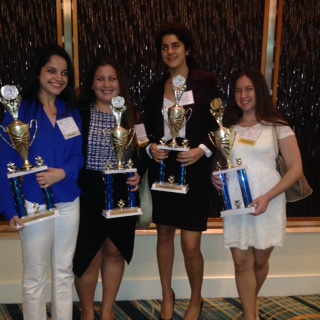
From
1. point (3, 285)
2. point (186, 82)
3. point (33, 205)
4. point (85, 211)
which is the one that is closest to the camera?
point (33, 205)

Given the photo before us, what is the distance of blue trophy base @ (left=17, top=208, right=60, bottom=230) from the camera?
1.69 metres

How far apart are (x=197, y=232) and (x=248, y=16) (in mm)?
1523

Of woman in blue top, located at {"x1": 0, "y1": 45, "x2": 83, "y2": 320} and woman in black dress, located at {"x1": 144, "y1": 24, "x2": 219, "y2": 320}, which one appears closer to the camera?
woman in blue top, located at {"x1": 0, "y1": 45, "x2": 83, "y2": 320}

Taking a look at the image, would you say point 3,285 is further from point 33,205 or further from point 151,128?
point 151,128

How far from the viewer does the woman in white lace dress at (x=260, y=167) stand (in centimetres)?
195

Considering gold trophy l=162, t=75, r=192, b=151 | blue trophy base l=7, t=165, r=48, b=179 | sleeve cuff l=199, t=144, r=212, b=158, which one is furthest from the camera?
sleeve cuff l=199, t=144, r=212, b=158

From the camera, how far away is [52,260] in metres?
1.89

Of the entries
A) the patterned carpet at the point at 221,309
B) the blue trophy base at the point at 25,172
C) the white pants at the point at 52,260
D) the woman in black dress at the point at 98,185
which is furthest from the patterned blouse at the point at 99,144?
the patterned carpet at the point at 221,309

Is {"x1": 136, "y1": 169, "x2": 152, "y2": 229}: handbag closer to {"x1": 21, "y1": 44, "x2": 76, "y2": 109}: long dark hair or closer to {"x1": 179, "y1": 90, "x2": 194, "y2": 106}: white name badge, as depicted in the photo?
{"x1": 179, "y1": 90, "x2": 194, "y2": 106}: white name badge

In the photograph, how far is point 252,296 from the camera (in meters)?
2.11

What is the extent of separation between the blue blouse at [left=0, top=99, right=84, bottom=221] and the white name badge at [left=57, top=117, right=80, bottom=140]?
0.02 meters

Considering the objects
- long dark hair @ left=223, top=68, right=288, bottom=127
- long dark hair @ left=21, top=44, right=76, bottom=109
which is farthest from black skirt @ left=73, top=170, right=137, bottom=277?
long dark hair @ left=223, top=68, right=288, bottom=127

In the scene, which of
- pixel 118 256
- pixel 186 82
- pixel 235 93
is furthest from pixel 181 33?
pixel 118 256

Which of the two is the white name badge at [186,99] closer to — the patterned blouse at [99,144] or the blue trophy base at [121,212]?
the patterned blouse at [99,144]
